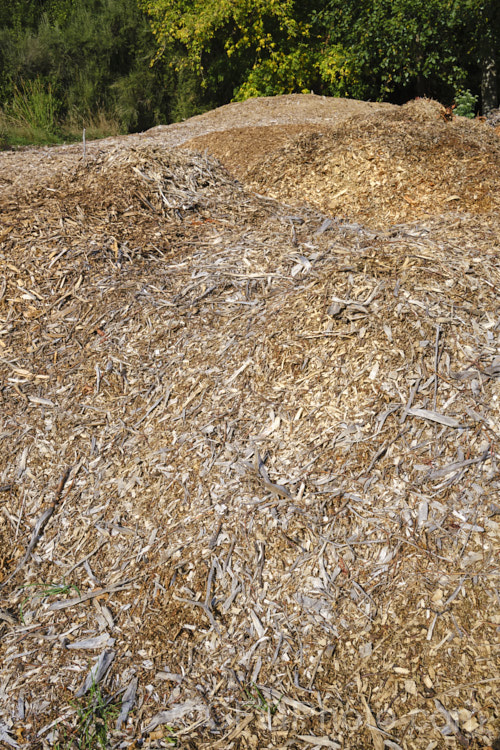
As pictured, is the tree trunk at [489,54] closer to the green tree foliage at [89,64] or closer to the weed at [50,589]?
the green tree foliage at [89,64]

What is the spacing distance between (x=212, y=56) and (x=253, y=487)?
40.3 ft

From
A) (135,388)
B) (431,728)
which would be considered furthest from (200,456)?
(431,728)

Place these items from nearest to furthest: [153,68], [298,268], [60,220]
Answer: [298,268], [60,220], [153,68]

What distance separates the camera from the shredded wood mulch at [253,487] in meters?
2.24

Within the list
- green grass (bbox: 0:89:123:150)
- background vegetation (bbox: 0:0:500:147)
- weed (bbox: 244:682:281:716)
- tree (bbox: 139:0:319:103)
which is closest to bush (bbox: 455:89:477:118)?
background vegetation (bbox: 0:0:500:147)

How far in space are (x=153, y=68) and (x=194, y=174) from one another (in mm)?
9475

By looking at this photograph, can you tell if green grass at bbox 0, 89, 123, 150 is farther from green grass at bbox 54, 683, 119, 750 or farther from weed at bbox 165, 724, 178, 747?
weed at bbox 165, 724, 178, 747

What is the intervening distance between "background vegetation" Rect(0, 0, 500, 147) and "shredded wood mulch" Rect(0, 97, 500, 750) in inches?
273

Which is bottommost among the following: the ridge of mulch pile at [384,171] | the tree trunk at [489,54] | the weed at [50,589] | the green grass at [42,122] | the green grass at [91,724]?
the green grass at [91,724]

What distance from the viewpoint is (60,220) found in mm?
4438

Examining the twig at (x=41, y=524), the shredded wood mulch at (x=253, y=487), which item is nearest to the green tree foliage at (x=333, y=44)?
the shredded wood mulch at (x=253, y=487)

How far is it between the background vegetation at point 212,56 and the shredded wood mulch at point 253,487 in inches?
273

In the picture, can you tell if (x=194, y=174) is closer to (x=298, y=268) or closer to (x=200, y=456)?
(x=298, y=268)

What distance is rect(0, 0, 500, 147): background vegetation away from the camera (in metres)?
9.58
